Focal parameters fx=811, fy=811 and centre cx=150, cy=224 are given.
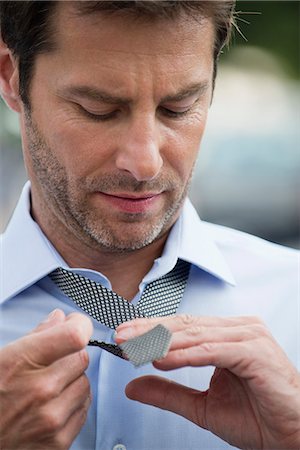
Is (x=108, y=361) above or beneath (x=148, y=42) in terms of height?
beneath

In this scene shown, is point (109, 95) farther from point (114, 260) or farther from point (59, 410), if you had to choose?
point (59, 410)

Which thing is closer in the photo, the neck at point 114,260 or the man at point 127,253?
the man at point 127,253

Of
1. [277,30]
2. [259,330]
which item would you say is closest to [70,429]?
[259,330]

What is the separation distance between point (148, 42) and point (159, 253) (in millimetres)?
674

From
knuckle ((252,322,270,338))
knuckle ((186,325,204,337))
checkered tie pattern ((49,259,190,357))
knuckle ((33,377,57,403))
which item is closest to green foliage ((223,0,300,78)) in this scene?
checkered tie pattern ((49,259,190,357))

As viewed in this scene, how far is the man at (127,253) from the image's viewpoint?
1921 millimetres

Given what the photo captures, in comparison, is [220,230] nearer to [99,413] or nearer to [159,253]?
[159,253]

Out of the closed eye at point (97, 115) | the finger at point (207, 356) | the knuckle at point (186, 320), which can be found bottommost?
the finger at point (207, 356)

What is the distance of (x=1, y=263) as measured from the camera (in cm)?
255

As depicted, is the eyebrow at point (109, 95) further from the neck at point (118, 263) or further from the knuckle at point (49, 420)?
the knuckle at point (49, 420)

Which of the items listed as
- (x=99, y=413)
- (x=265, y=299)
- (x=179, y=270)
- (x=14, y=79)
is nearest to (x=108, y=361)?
(x=99, y=413)

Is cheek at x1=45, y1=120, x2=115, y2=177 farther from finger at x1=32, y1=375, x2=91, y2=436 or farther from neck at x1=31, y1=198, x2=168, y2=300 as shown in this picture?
finger at x1=32, y1=375, x2=91, y2=436

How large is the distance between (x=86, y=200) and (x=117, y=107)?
0.97 ft

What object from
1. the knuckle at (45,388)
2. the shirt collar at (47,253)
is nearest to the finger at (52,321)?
the knuckle at (45,388)
